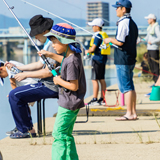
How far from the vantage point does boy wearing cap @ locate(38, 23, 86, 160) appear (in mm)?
3732

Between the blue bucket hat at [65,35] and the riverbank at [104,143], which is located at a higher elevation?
the blue bucket hat at [65,35]

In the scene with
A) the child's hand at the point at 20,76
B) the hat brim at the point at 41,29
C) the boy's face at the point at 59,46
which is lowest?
the child's hand at the point at 20,76

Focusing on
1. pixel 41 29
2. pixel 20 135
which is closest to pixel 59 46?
pixel 41 29

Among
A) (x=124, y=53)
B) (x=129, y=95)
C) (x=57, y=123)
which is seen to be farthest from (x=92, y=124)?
(x=57, y=123)

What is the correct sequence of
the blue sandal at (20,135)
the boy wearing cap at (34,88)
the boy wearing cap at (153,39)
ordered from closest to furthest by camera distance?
the boy wearing cap at (34,88) → the blue sandal at (20,135) → the boy wearing cap at (153,39)

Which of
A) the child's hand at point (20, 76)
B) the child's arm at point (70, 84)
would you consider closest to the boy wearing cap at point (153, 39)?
the child's hand at point (20, 76)

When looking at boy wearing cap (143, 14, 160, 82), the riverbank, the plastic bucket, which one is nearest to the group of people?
the riverbank

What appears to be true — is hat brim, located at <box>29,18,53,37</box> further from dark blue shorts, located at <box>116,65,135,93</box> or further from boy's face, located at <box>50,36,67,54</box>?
dark blue shorts, located at <box>116,65,135,93</box>

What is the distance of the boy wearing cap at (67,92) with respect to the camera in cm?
373

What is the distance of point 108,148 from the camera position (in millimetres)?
4566

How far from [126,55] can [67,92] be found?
2668mm

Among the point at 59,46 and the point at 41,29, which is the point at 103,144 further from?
the point at 41,29

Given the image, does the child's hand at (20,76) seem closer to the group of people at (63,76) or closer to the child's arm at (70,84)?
the group of people at (63,76)

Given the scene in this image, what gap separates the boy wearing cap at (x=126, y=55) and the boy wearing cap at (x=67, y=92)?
2450mm
